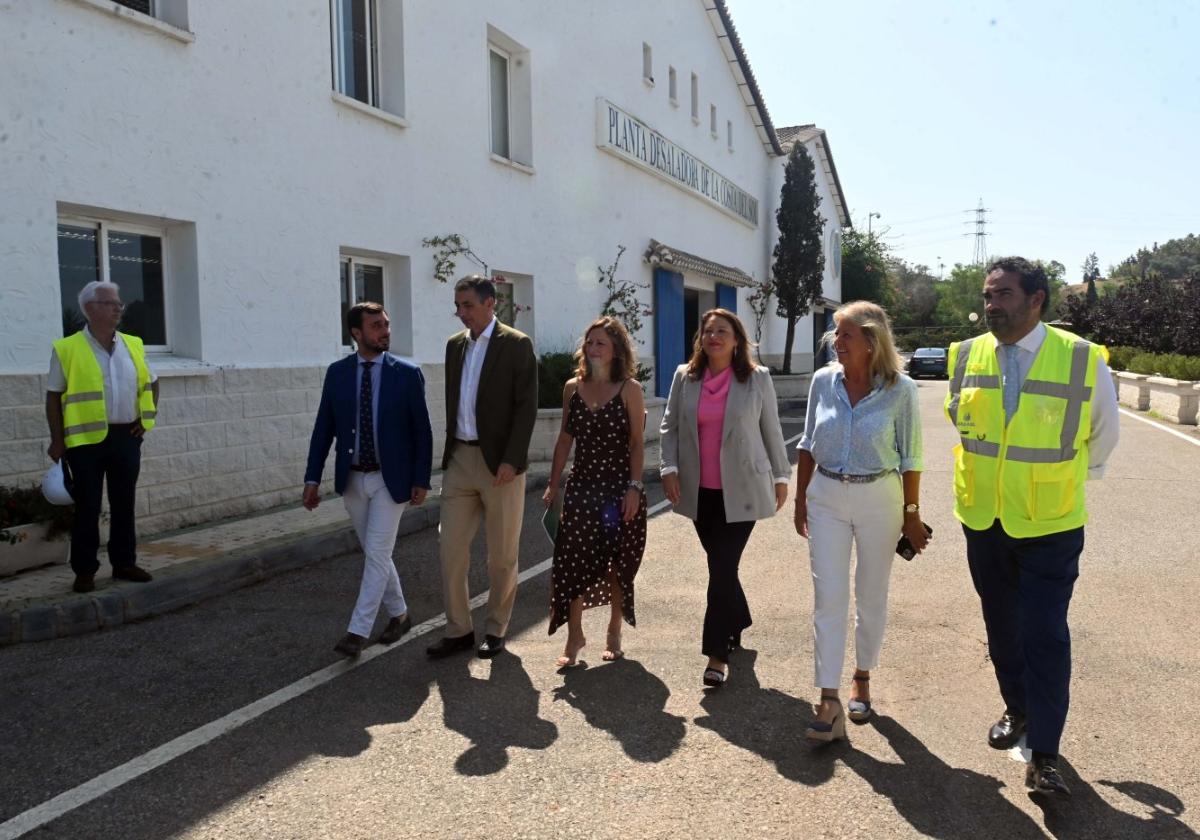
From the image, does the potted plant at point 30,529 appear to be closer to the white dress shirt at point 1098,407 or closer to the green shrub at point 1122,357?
the white dress shirt at point 1098,407

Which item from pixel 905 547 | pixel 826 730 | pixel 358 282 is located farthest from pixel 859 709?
pixel 358 282

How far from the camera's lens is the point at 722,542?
4809 mm

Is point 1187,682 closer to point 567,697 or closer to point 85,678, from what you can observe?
point 567,697

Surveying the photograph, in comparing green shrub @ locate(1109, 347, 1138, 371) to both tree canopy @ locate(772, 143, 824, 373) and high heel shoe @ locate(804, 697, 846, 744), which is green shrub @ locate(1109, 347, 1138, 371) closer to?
tree canopy @ locate(772, 143, 824, 373)

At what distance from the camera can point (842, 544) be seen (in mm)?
4152

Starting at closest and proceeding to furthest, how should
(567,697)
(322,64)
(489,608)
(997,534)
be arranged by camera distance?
(997,534) → (567,697) → (489,608) → (322,64)

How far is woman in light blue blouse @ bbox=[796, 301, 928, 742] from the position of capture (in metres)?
4.10

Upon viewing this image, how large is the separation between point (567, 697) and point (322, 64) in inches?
297

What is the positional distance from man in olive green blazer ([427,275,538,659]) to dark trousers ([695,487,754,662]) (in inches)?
A: 40.3

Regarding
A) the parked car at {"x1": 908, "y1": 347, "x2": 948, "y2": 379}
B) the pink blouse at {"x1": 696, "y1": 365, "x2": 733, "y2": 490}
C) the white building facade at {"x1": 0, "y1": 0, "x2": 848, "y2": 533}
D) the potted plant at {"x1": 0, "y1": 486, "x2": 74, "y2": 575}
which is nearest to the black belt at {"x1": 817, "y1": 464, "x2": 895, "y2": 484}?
the pink blouse at {"x1": 696, "y1": 365, "x2": 733, "y2": 490}

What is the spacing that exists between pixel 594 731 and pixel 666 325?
16.2 metres

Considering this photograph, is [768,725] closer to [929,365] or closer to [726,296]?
[726,296]

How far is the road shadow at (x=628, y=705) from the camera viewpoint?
159 inches

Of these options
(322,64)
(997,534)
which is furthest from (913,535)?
(322,64)
